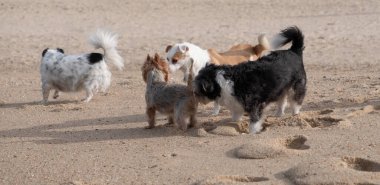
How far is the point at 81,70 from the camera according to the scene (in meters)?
11.2

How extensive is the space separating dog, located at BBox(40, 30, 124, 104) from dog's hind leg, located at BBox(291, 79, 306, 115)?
3.56m

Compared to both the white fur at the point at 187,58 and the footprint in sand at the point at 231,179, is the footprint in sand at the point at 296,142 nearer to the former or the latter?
the footprint in sand at the point at 231,179

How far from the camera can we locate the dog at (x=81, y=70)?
11219 mm

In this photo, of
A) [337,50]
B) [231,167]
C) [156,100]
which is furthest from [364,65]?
[231,167]

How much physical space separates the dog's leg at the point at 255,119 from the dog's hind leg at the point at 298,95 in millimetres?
699

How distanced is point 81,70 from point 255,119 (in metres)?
3.96

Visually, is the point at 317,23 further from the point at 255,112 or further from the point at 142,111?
the point at 255,112

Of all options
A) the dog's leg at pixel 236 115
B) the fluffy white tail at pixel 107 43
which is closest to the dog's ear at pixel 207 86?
the dog's leg at pixel 236 115

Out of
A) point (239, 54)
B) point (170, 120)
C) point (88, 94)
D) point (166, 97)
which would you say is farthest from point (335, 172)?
point (88, 94)

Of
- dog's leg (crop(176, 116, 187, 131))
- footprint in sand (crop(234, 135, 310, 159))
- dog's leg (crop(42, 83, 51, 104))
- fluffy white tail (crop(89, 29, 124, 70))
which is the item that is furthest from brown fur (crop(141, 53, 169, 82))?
dog's leg (crop(42, 83, 51, 104))

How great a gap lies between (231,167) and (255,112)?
129 centimetres

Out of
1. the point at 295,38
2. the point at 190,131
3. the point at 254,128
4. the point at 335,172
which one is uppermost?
the point at 295,38

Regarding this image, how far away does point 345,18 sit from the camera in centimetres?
1878

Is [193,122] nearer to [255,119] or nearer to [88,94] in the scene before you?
[255,119]
